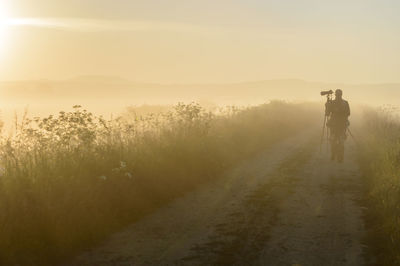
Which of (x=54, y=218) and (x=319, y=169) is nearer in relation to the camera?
(x=54, y=218)

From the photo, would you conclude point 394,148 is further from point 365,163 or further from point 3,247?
point 3,247

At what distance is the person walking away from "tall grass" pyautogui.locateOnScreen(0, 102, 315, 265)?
3.78 metres

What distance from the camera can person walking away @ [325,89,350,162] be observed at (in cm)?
1683

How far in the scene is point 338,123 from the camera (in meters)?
17.1

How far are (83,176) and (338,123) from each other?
1021 centimetres

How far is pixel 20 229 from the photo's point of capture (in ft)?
25.3

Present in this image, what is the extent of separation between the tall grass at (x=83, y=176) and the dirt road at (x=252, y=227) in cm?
54

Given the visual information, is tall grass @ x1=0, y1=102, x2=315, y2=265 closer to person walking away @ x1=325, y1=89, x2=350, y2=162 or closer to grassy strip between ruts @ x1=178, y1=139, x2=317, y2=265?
grassy strip between ruts @ x1=178, y1=139, x2=317, y2=265

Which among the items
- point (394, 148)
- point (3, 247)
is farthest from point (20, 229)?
point (394, 148)

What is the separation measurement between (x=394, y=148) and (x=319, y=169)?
2.53 m

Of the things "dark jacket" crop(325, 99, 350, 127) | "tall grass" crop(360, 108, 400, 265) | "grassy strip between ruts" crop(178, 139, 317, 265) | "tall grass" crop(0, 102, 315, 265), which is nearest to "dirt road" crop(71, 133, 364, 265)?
"grassy strip between ruts" crop(178, 139, 317, 265)

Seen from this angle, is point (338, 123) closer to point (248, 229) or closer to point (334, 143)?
point (334, 143)

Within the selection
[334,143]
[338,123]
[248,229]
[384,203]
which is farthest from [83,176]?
[338,123]

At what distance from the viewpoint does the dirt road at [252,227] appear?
730cm
